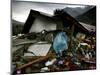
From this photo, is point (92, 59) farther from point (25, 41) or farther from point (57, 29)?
point (25, 41)

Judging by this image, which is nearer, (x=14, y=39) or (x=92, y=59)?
(x=14, y=39)

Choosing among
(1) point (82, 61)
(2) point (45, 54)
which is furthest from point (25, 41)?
(1) point (82, 61)

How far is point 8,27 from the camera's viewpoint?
2.17 metres

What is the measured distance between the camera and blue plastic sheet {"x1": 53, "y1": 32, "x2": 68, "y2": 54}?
2314 millimetres

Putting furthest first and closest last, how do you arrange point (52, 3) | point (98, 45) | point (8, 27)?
point (98, 45)
point (52, 3)
point (8, 27)

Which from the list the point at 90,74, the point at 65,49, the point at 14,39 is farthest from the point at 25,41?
the point at 90,74

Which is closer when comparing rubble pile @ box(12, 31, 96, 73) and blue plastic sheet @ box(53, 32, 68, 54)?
rubble pile @ box(12, 31, 96, 73)

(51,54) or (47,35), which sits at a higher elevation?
(47,35)

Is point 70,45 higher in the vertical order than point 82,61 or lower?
higher

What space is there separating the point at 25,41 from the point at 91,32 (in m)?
0.79

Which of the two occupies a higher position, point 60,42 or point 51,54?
point 60,42

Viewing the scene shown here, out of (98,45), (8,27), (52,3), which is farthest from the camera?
(98,45)

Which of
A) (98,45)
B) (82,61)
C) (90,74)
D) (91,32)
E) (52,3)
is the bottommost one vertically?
(90,74)

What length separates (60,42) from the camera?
2.33 meters
